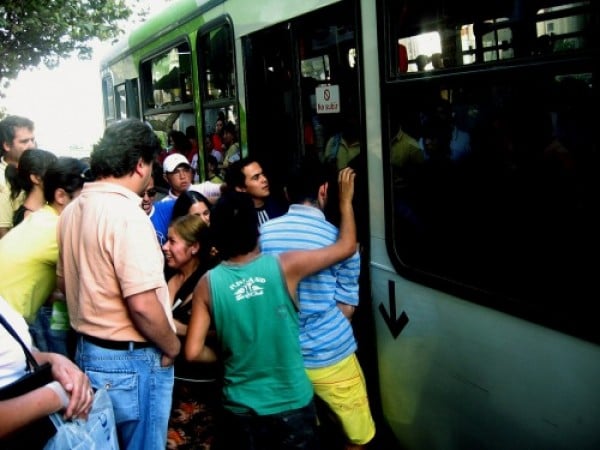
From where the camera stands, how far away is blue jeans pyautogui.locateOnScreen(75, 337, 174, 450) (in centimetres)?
249

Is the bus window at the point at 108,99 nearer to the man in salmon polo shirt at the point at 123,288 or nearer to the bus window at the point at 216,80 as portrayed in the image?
the bus window at the point at 216,80

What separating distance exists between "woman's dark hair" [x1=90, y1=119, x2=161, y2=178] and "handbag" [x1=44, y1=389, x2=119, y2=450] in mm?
829

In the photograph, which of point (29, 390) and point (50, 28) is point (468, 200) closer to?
point (29, 390)

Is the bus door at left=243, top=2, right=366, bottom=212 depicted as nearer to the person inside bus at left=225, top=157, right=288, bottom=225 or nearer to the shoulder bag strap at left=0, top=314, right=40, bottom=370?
the person inside bus at left=225, top=157, right=288, bottom=225

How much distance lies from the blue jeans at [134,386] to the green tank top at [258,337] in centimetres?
28

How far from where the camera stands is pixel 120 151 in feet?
8.11

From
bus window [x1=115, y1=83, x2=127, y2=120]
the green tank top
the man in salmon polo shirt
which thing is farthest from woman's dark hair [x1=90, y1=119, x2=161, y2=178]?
bus window [x1=115, y1=83, x2=127, y2=120]

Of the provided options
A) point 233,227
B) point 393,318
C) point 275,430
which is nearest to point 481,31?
point 233,227

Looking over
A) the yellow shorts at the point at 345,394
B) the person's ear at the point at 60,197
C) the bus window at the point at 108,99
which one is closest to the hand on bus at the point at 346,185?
the yellow shorts at the point at 345,394

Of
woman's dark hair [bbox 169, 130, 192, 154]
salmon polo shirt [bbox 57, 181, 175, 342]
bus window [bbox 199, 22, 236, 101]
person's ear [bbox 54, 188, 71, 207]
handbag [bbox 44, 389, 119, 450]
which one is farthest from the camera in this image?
woman's dark hair [bbox 169, 130, 192, 154]

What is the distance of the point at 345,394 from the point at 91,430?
1209mm

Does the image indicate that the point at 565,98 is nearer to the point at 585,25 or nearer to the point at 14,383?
the point at 585,25

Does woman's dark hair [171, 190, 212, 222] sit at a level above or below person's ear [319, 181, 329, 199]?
below

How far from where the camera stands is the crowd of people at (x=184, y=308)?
7.70ft
